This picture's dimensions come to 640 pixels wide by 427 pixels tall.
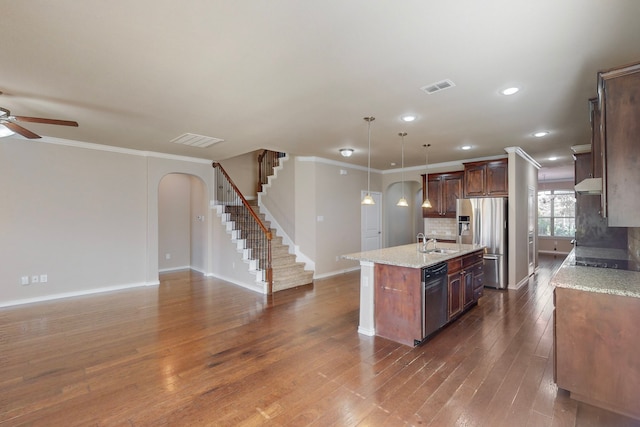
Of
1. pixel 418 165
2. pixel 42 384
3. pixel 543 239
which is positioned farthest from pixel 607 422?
pixel 543 239

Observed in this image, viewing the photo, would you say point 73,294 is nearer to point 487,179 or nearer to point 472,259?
point 472,259

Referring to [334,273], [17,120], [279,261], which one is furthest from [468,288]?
[17,120]

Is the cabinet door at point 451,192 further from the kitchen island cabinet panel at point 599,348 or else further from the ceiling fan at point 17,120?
the ceiling fan at point 17,120

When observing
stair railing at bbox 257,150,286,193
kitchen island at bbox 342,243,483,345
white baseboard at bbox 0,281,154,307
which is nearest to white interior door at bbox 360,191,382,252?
stair railing at bbox 257,150,286,193

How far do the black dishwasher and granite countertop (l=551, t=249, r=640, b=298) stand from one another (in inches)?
44.4

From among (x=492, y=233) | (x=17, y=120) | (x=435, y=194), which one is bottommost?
(x=492, y=233)

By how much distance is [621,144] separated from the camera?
2004 mm

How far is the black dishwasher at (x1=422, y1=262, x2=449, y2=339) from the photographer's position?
10.5 ft

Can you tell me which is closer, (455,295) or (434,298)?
(434,298)

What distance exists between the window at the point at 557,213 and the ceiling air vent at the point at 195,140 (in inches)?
454

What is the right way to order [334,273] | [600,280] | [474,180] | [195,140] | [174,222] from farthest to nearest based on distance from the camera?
[174,222], [334,273], [474,180], [195,140], [600,280]

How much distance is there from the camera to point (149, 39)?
2135mm

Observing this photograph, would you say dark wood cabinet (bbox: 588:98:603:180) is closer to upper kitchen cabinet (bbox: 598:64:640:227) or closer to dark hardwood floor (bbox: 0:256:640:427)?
upper kitchen cabinet (bbox: 598:64:640:227)

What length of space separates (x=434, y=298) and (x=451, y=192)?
12.7ft
